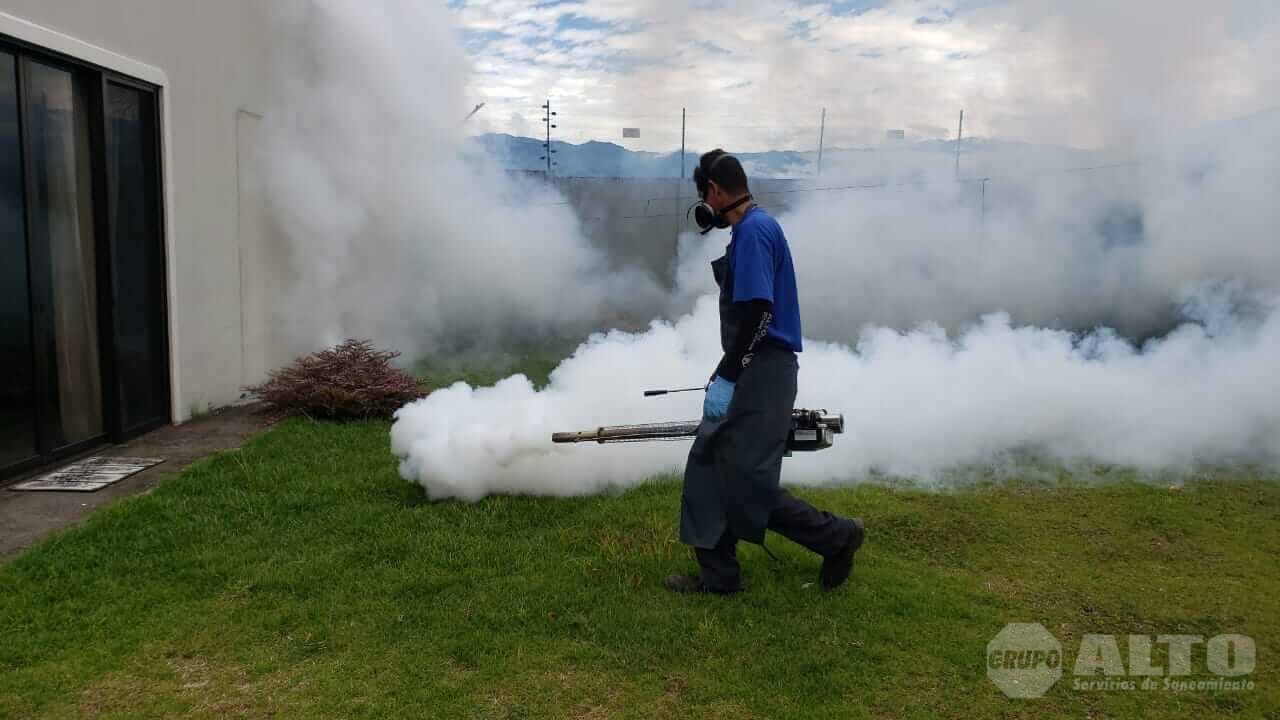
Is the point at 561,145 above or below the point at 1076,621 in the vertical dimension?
above

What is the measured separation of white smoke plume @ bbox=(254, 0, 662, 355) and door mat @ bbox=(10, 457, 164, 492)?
12.6 feet

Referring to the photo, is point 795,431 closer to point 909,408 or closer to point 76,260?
point 909,408

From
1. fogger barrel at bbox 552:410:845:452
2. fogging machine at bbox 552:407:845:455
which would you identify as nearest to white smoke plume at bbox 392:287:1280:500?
fogger barrel at bbox 552:410:845:452

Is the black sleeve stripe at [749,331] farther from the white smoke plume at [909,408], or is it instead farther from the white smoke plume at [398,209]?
the white smoke plume at [398,209]

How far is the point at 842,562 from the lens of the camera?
4.36 metres

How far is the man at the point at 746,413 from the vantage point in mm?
Answer: 4094

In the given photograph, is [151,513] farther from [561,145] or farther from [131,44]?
[561,145]

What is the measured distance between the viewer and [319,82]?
1066 cm

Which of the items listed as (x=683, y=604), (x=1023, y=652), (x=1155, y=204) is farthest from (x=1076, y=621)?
(x=1155, y=204)

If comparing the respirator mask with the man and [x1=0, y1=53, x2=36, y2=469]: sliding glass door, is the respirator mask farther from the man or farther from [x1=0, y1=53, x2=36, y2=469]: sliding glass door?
[x1=0, y1=53, x2=36, y2=469]: sliding glass door

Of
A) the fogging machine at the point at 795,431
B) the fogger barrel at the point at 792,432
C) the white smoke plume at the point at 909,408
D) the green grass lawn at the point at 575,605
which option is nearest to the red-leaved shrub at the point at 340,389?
the white smoke plume at the point at 909,408

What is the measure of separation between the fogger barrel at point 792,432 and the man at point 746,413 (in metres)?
0.25

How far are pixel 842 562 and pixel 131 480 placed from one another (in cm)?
495

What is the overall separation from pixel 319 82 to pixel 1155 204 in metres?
10.2
